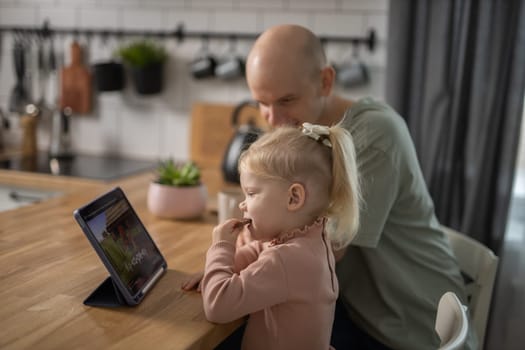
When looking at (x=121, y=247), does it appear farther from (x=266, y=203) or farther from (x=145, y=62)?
(x=145, y=62)

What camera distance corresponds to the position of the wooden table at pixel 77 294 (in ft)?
3.38

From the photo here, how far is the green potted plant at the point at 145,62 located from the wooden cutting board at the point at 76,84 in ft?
0.85

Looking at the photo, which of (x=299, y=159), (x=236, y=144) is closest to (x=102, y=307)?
(x=299, y=159)

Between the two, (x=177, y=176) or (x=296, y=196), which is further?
(x=177, y=176)

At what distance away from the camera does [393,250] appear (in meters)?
1.62

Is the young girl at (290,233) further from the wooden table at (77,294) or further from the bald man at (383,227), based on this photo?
the bald man at (383,227)

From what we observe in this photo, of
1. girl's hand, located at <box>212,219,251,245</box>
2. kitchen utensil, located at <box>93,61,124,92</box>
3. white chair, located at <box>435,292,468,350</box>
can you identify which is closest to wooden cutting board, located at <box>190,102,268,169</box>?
kitchen utensil, located at <box>93,61,124,92</box>

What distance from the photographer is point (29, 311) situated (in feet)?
3.63

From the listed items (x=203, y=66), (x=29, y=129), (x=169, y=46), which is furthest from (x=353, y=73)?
(x=29, y=129)

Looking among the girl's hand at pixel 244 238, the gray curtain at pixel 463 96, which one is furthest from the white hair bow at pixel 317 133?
the gray curtain at pixel 463 96

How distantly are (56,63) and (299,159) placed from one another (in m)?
2.21

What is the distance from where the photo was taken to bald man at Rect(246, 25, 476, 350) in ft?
4.99

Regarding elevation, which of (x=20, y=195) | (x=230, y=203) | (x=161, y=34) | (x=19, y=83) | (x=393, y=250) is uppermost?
(x=161, y=34)

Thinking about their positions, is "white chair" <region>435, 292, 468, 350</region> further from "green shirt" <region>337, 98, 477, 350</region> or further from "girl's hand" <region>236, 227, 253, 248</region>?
"girl's hand" <region>236, 227, 253, 248</region>
